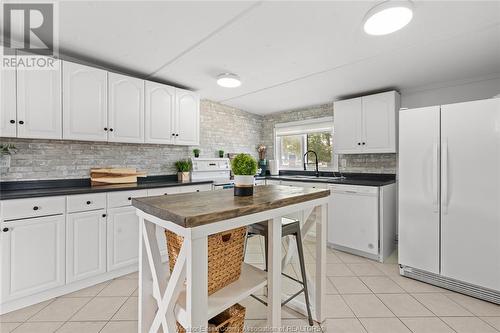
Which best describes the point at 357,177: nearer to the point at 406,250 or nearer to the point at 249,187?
the point at 406,250

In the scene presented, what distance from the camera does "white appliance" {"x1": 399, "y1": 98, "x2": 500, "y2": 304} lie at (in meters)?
1.98

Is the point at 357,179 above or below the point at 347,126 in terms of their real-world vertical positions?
below

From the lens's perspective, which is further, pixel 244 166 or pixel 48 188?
pixel 48 188

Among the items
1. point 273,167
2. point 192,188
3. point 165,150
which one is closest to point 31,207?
point 192,188

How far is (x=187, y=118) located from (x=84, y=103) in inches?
48.6

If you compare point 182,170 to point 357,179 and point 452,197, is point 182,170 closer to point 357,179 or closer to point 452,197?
point 357,179

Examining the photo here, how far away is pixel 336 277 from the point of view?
2.45 m

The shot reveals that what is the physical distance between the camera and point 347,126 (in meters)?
3.49

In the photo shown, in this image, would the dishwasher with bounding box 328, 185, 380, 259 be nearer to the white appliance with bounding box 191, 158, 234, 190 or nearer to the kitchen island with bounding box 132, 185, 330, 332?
the white appliance with bounding box 191, 158, 234, 190

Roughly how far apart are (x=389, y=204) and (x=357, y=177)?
0.72 meters

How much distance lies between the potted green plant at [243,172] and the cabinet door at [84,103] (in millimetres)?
1917

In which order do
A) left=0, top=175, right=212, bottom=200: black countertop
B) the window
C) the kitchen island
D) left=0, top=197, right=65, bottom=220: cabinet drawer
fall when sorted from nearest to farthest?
the kitchen island → left=0, top=197, right=65, bottom=220: cabinet drawer → left=0, top=175, right=212, bottom=200: black countertop → the window

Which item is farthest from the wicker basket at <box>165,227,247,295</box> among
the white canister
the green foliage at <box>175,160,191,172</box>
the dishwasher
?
the white canister

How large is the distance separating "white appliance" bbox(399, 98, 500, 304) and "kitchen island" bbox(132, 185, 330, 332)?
1561 millimetres
